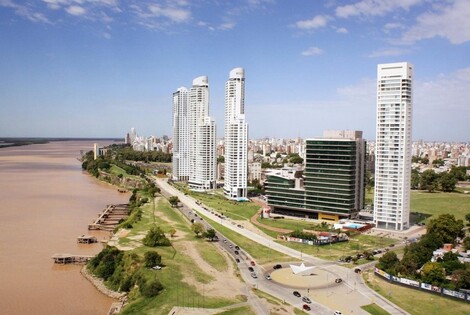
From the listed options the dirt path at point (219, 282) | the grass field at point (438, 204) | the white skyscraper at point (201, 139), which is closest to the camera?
the dirt path at point (219, 282)

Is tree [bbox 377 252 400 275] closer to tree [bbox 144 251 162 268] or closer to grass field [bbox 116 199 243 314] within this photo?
grass field [bbox 116 199 243 314]

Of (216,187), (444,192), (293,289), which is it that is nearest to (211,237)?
(293,289)

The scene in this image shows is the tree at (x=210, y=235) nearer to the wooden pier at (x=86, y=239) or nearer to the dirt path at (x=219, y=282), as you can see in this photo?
the dirt path at (x=219, y=282)

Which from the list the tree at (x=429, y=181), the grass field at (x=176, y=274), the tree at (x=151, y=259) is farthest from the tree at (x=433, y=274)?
the tree at (x=429, y=181)

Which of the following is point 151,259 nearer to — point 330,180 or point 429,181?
point 330,180

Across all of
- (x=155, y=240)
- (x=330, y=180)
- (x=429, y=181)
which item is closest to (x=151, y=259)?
(x=155, y=240)

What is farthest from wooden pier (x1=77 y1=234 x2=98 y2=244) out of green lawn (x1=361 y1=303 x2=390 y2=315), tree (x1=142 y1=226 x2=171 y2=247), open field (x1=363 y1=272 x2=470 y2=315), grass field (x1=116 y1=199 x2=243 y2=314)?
green lawn (x1=361 y1=303 x2=390 y2=315)
